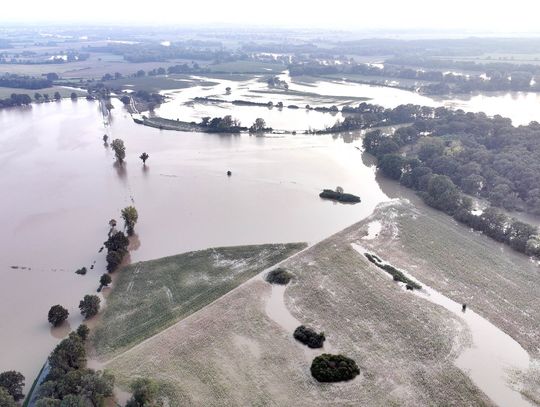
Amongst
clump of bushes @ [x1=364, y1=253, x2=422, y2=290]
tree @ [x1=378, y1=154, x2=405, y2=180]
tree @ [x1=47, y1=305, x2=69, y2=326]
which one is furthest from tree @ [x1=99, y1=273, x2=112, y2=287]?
tree @ [x1=378, y1=154, x2=405, y2=180]

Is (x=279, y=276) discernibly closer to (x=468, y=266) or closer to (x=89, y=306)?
(x=89, y=306)

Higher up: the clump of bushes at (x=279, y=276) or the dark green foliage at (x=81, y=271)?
the clump of bushes at (x=279, y=276)

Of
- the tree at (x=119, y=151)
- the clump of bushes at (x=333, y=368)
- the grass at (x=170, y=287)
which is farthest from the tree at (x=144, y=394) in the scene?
the tree at (x=119, y=151)

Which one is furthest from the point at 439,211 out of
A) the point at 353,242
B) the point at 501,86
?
the point at 501,86

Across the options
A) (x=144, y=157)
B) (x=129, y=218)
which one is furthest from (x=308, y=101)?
(x=129, y=218)

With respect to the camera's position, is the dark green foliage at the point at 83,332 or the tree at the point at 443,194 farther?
the tree at the point at 443,194

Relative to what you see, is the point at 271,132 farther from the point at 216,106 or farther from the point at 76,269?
the point at 76,269

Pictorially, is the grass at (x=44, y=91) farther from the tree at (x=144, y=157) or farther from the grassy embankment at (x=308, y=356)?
the grassy embankment at (x=308, y=356)
